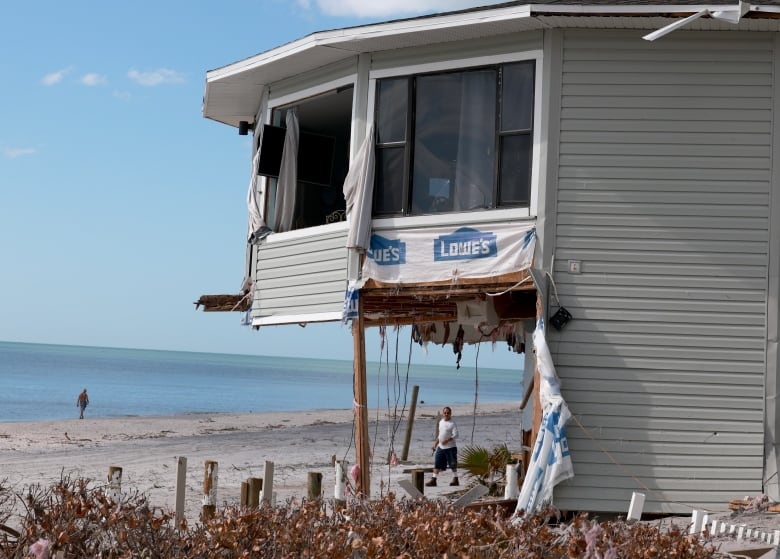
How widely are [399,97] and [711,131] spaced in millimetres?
4115

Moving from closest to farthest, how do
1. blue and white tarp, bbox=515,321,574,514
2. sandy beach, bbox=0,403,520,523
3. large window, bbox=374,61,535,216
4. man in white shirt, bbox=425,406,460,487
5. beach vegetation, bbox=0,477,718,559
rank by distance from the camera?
beach vegetation, bbox=0,477,718,559 → blue and white tarp, bbox=515,321,574,514 → large window, bbox=374,61,535,216 → man in white shirt, bbox=425,406,460,487 → sandy beach, bbox=0,403,520,523

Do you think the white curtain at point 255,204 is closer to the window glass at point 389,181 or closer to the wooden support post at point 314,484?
the window glass at point 389,181

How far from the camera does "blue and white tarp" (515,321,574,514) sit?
13195 millimetres

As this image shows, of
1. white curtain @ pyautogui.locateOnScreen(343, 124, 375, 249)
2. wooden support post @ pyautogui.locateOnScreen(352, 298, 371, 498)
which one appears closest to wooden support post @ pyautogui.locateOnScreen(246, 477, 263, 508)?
wooden support post @ pyautogui.locateOnScreen(352, 298, 371, 498)

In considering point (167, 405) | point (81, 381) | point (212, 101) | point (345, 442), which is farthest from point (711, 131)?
point (81, 381)

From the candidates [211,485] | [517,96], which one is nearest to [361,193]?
[517,96]

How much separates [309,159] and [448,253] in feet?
15.8

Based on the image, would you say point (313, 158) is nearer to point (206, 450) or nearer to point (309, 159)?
point (309, 159)

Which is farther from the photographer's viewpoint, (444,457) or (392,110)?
(444,457)

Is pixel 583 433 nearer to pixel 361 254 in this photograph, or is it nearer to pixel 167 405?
pixel 361 254

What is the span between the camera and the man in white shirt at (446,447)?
866 inches

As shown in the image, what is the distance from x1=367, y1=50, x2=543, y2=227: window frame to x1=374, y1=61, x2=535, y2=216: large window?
0.06 metres

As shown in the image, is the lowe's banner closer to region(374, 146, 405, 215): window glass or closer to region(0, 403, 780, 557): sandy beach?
region(374, 146, 405, 215): window glass

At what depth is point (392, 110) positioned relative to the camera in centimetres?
1495
